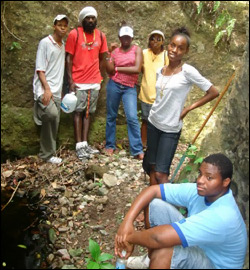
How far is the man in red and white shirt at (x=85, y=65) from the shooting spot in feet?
18.2

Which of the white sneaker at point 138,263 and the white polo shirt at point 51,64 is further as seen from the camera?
the white polo shirt at point 51,64

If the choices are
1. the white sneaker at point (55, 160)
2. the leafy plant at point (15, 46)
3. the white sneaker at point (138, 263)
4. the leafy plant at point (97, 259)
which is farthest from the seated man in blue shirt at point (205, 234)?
the leafy plant at point (15, 46)

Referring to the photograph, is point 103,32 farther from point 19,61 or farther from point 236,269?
point 236,269

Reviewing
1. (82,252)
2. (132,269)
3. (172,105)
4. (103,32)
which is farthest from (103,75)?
(132,269)

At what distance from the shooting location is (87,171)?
539 cm

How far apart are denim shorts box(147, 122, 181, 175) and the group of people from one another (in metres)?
0.01

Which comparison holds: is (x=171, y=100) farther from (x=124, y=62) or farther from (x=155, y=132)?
(x=124, y=62)

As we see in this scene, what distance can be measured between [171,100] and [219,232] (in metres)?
1.79

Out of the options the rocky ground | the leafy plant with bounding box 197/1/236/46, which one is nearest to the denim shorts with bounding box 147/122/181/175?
the rocky ground

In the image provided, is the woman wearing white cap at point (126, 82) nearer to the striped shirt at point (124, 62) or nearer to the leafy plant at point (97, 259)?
the striped shirt at point (124, 62)

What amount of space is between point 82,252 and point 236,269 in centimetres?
189

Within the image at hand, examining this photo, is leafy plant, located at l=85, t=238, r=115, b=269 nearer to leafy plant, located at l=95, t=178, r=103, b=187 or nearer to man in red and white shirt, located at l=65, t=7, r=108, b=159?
leafy plant, located at l=95, t=178, r=103, b=187

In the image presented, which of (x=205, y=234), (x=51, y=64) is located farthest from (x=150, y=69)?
(x=205, y=234)

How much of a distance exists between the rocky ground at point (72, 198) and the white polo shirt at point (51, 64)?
48.5 inches
